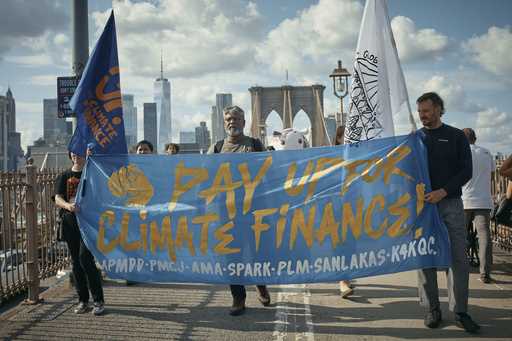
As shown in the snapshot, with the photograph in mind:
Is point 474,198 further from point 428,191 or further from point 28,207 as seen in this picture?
point 28,207

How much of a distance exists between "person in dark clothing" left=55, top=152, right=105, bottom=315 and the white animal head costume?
321 inches

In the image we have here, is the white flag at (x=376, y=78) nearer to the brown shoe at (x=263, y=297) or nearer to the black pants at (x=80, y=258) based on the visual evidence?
the brown shoe at (x=263, y=297)

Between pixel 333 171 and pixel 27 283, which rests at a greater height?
pixel 333 171

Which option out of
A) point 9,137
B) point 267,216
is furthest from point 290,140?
point 9,137

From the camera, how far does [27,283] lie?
5316mm

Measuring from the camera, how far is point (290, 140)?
12.6 m

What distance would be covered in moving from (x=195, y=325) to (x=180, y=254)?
25.5 inches

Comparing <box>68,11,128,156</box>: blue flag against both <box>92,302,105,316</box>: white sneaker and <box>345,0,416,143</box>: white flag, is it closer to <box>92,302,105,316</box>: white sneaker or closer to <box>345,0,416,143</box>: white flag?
<box>92,302,105,316</box>: white sneaker

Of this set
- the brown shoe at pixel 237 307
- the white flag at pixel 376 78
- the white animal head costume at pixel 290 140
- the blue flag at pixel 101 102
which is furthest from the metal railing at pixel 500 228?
the blue flag at pixel 101 102

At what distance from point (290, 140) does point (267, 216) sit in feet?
28.0

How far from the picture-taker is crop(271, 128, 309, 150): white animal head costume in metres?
12.5

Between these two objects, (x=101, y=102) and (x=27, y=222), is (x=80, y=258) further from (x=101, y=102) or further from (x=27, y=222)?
(x=101, y=102)

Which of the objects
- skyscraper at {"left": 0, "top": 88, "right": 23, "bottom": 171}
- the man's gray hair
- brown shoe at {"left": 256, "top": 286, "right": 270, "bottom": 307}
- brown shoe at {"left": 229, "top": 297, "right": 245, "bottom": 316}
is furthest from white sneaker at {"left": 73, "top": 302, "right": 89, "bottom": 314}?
skyscraper at {"left": 0, "top": 88, "right": 23, "bottom": 171}

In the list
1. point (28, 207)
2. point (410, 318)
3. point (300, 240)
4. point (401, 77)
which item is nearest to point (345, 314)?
point (410, 318)
